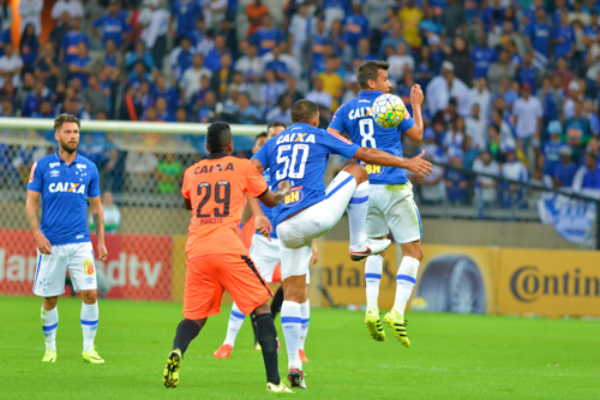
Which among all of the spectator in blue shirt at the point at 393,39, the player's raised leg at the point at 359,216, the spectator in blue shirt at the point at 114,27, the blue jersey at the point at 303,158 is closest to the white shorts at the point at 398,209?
the player's raised leg at the point at 359,216

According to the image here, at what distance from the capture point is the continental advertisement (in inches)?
594

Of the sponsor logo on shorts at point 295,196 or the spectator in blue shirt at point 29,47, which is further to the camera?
the spectator in blue shirt at point 29,47

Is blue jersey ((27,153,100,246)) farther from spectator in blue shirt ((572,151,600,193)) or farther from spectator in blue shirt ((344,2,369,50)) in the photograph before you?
spectator in blue shirt ((344,2,369,50))

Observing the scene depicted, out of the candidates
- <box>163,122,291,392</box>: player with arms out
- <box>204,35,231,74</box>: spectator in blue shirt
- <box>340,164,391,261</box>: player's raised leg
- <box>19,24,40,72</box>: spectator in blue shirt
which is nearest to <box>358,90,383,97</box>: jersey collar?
Result: <box>340,164,391,261</box>: player's raised leg

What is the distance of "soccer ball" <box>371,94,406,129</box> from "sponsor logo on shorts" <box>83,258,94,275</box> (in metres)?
3.15

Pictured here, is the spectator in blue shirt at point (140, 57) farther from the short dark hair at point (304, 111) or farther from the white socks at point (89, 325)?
the short dark hair at point (304, 111)

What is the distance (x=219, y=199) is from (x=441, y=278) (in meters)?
9.36

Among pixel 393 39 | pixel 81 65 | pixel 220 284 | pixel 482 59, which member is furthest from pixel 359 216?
pixel 81 65

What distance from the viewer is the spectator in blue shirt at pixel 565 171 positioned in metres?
17.1

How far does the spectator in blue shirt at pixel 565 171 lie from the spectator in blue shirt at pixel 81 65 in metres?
10.8

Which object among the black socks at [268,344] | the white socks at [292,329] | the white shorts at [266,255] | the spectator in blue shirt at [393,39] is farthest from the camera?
the spectator in blue shirt at [393,39]

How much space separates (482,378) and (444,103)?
37.2ft

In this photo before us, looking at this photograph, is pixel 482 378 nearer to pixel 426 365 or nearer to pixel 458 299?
pixel 426 365

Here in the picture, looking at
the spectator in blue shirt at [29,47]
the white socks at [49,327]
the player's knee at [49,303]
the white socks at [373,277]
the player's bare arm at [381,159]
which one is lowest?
the white socks at [49,327]
